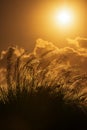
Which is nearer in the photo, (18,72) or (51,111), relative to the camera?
(51,111)

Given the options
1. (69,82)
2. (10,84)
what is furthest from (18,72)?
(69,82)

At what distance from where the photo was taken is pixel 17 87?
2495cm

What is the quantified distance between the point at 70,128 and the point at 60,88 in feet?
7.00

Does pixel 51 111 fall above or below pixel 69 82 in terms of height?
below

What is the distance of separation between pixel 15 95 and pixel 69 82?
326 centimetres

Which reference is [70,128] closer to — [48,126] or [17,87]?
[48,126]

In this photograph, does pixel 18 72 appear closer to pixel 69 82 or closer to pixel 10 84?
pixel 10 84

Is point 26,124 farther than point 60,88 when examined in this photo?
No

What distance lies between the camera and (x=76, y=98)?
25781 mm

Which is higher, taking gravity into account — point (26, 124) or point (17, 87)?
point (17, 87)

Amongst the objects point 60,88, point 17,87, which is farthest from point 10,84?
point 60,88

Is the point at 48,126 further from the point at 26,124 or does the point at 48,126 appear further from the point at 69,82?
the point at 69,82

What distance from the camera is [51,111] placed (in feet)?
79.2

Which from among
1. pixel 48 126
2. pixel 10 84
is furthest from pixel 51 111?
pixel 10 84
